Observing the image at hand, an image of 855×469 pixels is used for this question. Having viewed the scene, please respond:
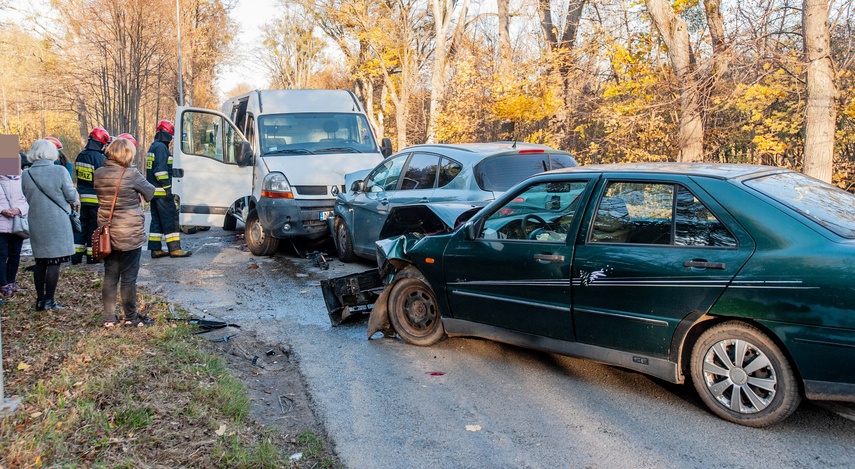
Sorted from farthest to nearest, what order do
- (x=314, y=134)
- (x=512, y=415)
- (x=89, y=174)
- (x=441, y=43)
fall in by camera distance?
(x=441, y=43), (x=314, y=134), (x=89, y=174), (x=512, y=415)

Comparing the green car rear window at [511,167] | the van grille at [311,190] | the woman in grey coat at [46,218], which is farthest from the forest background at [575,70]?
the woman in grey coat at [46,218]

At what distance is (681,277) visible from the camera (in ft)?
13.8

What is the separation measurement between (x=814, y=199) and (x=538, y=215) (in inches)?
72.2

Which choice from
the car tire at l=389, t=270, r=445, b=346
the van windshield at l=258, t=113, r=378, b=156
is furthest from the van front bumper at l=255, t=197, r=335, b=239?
the car tire at l=389, t=270, r=445, b=346

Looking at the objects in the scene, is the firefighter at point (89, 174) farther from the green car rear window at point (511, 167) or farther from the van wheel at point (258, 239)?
the green car rear window at point (511, 167)

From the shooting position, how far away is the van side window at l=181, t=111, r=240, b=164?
11.6 m

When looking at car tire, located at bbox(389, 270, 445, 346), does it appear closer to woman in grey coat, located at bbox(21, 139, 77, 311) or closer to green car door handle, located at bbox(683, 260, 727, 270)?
green car door handle, located at bbox(683, 260, 727, 270)

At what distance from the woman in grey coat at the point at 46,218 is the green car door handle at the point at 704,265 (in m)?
5.93

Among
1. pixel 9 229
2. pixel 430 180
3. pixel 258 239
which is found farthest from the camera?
pixel 258 239

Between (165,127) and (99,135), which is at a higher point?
(165,127)

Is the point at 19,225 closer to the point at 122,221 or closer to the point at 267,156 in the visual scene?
the point at 122,221

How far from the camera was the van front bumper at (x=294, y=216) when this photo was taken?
1048cm

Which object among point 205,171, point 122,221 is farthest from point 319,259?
point 122,221

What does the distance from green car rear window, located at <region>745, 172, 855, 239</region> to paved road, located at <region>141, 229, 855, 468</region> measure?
3.71ft
